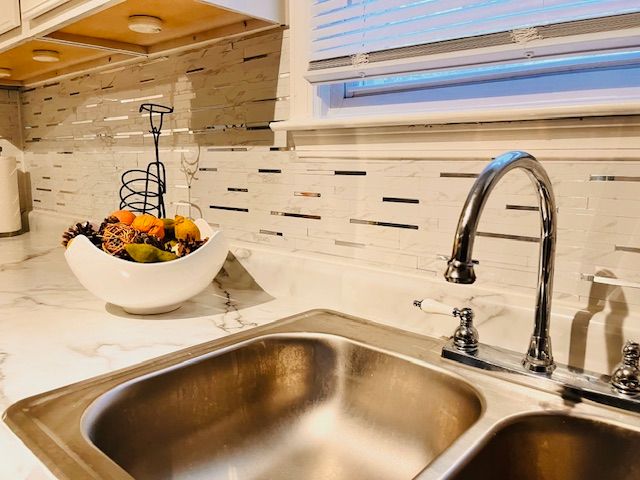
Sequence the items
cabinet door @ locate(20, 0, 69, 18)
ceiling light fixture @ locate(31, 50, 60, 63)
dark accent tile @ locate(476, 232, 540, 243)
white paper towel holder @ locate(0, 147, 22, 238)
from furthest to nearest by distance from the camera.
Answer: white paper towel holder @ locate(0, 147, 22, 238), ceiling light fixture @ locate(31, 50, 60, 63), cabinet door @ locate(20, 0, 69, 18), dark accent tile @ locate(476, 232, 540, 243)

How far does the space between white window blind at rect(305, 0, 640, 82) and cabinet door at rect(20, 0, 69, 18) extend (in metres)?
0.58

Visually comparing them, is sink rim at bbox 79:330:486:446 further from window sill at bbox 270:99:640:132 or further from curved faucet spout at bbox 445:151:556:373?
window sill at bbox 270:99:640:132

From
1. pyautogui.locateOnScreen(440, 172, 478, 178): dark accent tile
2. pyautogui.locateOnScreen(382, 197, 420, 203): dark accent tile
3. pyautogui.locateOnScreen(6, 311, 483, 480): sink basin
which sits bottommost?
pyautogui.locateOnScreen(6, 311, 483, 480): sink basin

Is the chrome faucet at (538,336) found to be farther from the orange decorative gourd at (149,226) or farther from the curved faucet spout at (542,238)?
the orange decorative gourd at (149,226)

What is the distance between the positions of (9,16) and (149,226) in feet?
2.52

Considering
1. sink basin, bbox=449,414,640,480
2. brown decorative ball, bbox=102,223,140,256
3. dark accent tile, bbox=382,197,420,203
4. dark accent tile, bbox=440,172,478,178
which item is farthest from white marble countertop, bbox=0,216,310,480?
sink basin, bbox=449,414,640,480

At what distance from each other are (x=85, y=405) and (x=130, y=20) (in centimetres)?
83

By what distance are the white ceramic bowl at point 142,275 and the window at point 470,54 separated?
40 centimetres

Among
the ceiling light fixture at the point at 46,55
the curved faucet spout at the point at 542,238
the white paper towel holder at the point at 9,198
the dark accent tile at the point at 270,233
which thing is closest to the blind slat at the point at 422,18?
the curved faucet spout at the point at 542,238

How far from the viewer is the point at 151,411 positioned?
2.33 ft

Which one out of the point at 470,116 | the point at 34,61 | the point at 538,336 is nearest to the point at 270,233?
the point at 470,116

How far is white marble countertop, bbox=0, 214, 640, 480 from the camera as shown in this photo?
71cm

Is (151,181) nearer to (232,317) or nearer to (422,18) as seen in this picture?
(232,317)

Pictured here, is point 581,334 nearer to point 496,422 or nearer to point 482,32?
point 496,422
